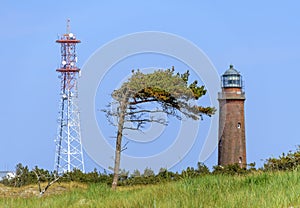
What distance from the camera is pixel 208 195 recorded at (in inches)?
271

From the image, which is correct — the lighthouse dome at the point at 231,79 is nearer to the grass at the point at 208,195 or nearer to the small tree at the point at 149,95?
the small tree at the point at 149,95

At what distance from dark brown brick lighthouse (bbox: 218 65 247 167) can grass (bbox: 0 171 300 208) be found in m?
21.4

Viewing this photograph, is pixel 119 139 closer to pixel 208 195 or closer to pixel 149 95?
pixel 149 95

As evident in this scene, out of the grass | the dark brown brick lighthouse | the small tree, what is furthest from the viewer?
the dark brown brick lighthouse

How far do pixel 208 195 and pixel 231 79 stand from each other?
969 inches

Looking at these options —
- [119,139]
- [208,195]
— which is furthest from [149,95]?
[208,195]

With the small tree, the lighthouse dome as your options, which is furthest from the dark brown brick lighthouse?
the small tree

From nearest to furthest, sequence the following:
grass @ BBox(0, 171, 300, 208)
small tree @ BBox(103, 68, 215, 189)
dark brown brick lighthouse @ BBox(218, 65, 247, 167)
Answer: grass @ BBox(0, 171, 300, 208), small tree @ BBox(103, 68, 215, 189), dark brown brick lighthouse @ BBox(218, 65, 247, 167)

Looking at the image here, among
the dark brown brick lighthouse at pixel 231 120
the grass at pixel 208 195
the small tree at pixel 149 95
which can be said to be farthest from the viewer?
the dark brown brick lighthouse at pixel 231 120

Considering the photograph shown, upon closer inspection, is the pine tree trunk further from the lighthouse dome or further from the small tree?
the lighthouse dome

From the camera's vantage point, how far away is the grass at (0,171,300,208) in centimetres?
→ 624

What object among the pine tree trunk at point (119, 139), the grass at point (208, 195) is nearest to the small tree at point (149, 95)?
the pine tree trunk at point (119, 139)

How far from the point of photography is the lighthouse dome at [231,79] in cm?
3098

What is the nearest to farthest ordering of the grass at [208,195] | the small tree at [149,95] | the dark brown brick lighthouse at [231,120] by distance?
the grass at [208,195]
the small tree at [149,95]
the dark brown brick lighthouse at [231,120]
